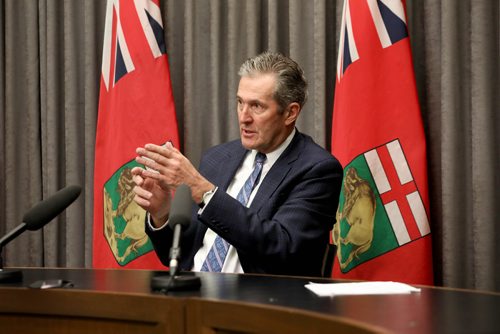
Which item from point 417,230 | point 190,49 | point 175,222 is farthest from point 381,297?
point 190,49

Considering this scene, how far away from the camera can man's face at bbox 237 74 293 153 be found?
275 centimetres

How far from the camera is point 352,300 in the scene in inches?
63.4

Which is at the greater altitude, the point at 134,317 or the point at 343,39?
the point at 343,39

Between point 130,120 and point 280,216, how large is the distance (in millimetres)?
1286

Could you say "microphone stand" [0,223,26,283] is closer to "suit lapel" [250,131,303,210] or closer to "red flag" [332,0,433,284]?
"suit lapel" [250,131,303,210]

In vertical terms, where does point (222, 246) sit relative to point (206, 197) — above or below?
below

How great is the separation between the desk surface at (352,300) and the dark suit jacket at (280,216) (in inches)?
11.1

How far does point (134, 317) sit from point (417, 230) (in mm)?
1664

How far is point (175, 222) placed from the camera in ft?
6.04

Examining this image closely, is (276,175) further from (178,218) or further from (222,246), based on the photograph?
(178,218)

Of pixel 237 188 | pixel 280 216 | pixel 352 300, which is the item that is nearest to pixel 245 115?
pixel 237 188

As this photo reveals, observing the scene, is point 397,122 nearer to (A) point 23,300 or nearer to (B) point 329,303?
(B) point 329,303

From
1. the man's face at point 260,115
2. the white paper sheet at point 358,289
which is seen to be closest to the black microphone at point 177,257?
the white paper sheet at point 358,289

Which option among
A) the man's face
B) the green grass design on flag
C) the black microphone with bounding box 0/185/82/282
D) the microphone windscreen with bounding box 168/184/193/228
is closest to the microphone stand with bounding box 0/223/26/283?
the black microphone with bounding box 0/185/82/282
